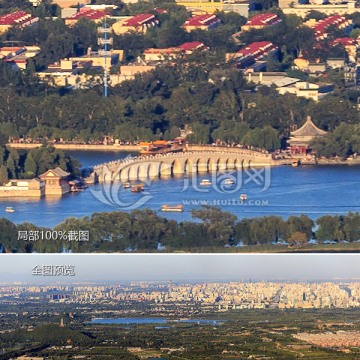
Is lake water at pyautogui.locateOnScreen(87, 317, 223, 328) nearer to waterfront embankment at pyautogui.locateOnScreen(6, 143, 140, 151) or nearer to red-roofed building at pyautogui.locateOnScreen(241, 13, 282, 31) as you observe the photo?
waterfront embankment at pyautogui.locateOnScreen(6, 143, 140, 151)

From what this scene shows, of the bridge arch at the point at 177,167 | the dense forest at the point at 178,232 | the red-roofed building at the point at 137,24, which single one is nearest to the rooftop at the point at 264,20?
the red-roofed building at the point at 137,24

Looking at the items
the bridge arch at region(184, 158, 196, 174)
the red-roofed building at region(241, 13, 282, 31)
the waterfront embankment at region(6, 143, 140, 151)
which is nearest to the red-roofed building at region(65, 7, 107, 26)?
the red-roofed building at region(241, 13, 282, 31)

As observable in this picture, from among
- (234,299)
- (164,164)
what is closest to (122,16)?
(164,164)

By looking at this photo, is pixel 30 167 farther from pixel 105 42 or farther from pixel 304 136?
pixel 105 42

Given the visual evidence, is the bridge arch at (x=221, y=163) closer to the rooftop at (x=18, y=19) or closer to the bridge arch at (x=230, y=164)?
the bridge arch at (x=230, y=164)

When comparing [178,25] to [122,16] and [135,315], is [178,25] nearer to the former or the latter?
[122,16]
